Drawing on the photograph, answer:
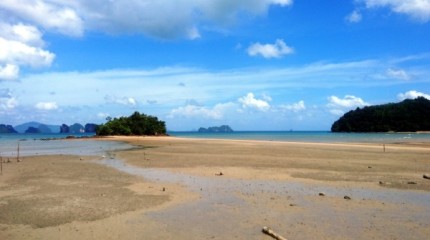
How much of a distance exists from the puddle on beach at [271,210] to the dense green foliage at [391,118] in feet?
483

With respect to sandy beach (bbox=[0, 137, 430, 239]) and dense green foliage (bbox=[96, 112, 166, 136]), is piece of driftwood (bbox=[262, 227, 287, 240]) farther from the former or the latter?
dense green foliage (bbox=[96, 112, 166, 136])

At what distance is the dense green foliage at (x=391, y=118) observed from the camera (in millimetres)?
147125

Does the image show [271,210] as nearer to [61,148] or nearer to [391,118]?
[61,148]

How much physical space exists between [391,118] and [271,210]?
519 ft

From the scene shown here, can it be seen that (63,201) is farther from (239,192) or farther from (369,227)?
(369,227)

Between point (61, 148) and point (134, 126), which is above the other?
point (134, 126)

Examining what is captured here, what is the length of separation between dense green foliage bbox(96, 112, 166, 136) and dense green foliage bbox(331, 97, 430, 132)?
300ft

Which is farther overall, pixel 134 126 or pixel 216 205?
pixel 134 126

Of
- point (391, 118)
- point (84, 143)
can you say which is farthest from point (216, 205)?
point (391, 118)

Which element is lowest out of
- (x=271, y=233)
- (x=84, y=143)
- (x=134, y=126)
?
(x=271, y=233)

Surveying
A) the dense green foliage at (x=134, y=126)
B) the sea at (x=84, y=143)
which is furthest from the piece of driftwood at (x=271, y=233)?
the dense green foliage at (x=134, y=126)

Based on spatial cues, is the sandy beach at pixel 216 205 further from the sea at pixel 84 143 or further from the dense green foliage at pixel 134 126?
the dense green foliage at pixel 134 126

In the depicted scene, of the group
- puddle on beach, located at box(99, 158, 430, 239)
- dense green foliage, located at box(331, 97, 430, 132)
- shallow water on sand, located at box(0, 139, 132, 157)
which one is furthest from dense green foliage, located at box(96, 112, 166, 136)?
puddle on beach, located at box(99, 158, 430, 239)

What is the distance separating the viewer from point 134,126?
114 m
